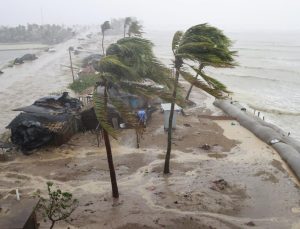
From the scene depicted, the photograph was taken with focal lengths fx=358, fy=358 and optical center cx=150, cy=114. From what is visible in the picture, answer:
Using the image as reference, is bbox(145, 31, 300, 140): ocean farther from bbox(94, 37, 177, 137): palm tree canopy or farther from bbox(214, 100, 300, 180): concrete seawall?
bbox(94, 37, 177, 137): palm tree canopy

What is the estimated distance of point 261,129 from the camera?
20.8 metres

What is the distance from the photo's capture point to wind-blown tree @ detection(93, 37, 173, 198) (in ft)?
35.2

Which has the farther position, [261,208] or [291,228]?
[261,208]

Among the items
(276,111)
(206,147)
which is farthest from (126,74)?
(276,111)

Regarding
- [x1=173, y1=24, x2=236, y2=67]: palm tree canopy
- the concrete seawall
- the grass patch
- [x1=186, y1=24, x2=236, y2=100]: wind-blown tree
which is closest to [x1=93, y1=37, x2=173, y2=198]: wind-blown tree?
[x1=173, y1=24, x2=236, y2=67]: palm tree canopy

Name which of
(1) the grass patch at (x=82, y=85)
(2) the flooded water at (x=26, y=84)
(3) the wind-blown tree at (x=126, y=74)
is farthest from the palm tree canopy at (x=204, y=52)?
(1) the grass patch at (x=82, y=85)

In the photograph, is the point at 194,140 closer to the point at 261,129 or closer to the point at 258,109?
the point at 261,129

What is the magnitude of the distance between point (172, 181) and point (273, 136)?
315 inches

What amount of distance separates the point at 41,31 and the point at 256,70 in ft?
339

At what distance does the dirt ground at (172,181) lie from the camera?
38.1 ft

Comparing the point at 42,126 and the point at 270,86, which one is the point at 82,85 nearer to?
the point at 42,126

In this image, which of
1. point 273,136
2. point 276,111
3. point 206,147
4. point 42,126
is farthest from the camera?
point 276,111

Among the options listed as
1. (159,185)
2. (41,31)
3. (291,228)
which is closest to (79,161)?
(159,185)

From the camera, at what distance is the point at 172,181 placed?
14.4 metres
